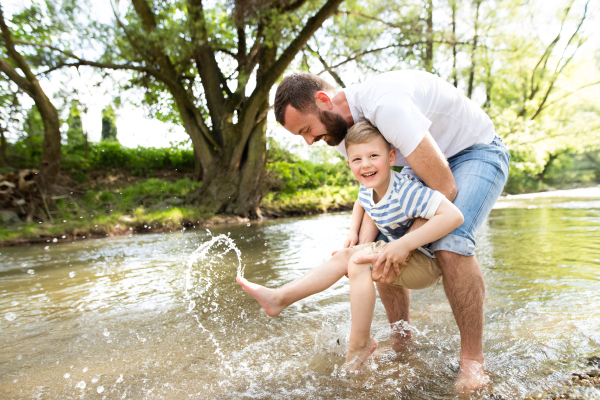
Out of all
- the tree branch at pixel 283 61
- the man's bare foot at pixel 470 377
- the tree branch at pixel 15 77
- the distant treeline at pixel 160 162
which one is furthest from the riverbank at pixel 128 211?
the man's bare foot at pixel 470 377

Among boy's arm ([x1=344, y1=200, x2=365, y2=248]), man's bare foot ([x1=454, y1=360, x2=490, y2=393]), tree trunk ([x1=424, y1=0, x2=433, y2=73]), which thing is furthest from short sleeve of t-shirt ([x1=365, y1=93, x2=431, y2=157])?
tree trunk ([x1=424, y1=0, x2=433, y2=73])

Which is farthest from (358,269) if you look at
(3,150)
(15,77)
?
(3,150)

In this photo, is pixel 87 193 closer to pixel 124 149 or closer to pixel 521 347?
pixel 124 149

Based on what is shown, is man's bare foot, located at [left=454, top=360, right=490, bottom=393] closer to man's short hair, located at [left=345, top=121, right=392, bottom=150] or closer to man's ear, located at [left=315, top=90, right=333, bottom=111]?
man's short hair, located at [left=345, top=121, right=392, bottom=150]

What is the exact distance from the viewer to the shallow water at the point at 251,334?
1.82 metres

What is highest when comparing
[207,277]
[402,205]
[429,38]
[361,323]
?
[429,38]

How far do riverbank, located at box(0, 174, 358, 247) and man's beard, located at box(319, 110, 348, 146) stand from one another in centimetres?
739

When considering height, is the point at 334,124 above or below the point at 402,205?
above

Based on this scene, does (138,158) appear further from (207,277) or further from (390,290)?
(390,290)

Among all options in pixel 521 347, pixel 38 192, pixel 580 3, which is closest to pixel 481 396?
pixel 521 347

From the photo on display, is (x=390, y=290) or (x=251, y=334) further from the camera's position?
(x=251, y=334)

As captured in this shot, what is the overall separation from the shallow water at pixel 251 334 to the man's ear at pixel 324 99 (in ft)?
4.39

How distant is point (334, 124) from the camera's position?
227 cm

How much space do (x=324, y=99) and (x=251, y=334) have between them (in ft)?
4.94
